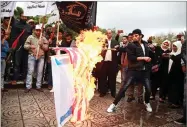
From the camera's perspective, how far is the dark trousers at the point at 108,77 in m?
6.94

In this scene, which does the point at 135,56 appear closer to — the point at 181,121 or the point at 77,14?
the point at 181,121

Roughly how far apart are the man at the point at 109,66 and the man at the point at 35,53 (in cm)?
185

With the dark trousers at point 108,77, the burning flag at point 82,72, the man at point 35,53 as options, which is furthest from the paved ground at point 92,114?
the man at point 35,53

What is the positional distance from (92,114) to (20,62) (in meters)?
4.01

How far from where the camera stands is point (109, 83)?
7023 millimetres

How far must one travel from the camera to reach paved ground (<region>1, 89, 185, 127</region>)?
4387 mm

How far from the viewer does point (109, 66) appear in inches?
274

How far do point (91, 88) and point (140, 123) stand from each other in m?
1.06

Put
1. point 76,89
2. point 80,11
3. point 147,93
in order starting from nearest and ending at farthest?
1. point 76,89
2. point 147,93
3. point 80,11

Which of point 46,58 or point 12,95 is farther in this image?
point 46,58

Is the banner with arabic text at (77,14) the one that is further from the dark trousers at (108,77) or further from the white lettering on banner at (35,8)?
the dark trousers at (108,77)


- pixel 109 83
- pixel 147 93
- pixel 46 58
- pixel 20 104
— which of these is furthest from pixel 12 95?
pixel 147 93

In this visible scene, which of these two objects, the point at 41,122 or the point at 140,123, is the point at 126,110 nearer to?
the point at 140,123

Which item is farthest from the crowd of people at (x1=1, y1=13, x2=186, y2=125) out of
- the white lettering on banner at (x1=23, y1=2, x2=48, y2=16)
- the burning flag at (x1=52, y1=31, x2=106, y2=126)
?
the burning flag at (x1=52, y1=31, x2=106, y2=126)
